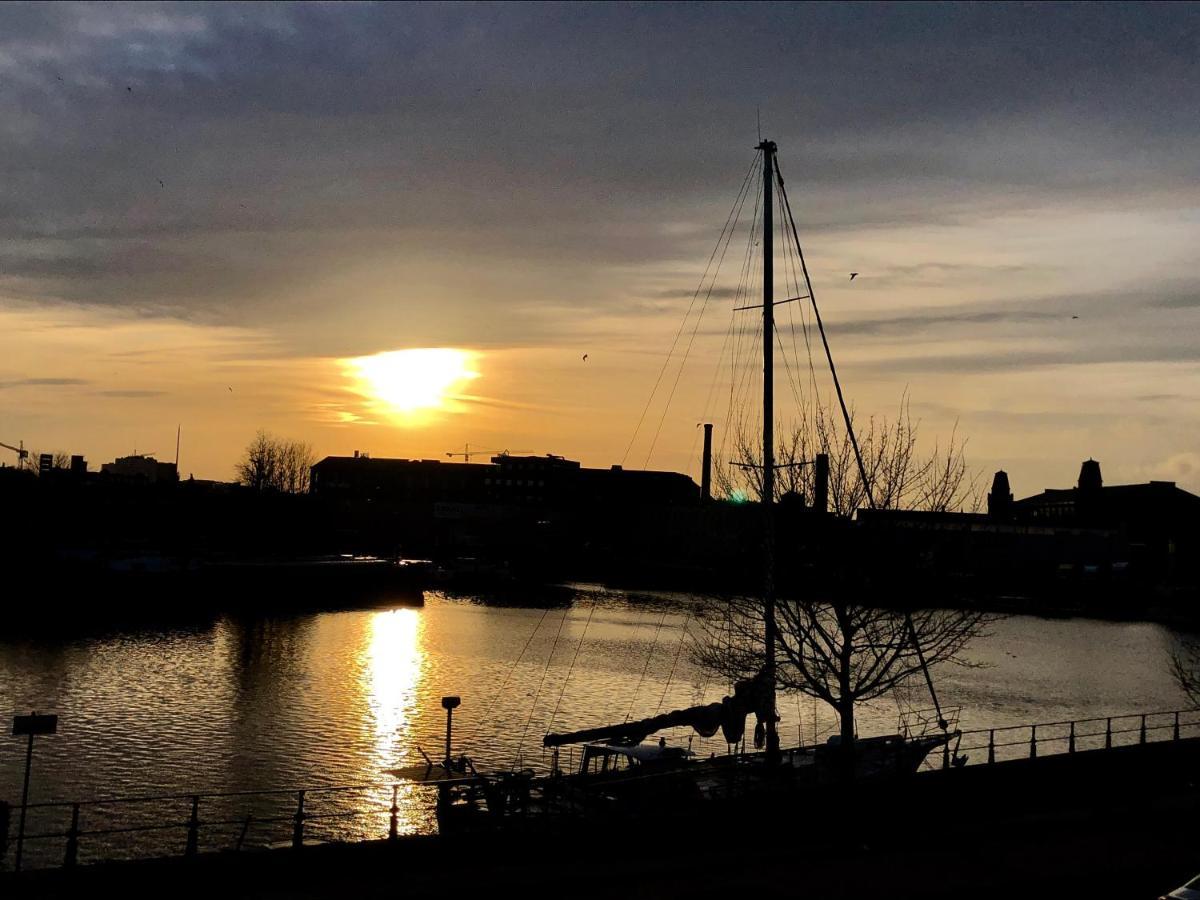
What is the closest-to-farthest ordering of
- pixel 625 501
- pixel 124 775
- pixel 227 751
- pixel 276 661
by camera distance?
pixel 124 775, pixel 227 751, pixel 276 661, pixel 625 501

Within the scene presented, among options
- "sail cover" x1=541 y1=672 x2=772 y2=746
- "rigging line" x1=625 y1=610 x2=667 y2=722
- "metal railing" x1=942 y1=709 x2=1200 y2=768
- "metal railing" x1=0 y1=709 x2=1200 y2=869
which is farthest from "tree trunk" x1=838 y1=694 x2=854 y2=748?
"rigging line" x1=625 y1=610 x2=667 y2=722

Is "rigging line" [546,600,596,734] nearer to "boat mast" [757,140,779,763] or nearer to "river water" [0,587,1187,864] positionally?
"river water" [0,587,1187,864]

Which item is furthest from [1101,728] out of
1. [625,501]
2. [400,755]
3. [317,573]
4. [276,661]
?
[625,501]

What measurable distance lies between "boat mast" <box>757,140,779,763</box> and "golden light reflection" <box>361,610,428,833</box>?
11.3 m

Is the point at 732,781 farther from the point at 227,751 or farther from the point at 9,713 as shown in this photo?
the point at 9,713

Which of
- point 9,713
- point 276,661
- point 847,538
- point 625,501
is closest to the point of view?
point 847,538

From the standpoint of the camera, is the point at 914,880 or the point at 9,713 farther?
the point at 9,713

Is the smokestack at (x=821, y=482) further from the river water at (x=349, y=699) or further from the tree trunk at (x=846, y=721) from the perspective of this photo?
the river water at (x=349, y=699)

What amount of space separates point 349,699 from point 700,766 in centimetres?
3528

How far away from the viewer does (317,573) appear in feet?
419

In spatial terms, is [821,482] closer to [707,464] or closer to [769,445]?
[769,445]

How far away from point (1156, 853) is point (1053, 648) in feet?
271

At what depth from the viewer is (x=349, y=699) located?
61.6 m

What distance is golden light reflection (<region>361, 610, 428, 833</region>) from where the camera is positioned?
3909 centimetres
